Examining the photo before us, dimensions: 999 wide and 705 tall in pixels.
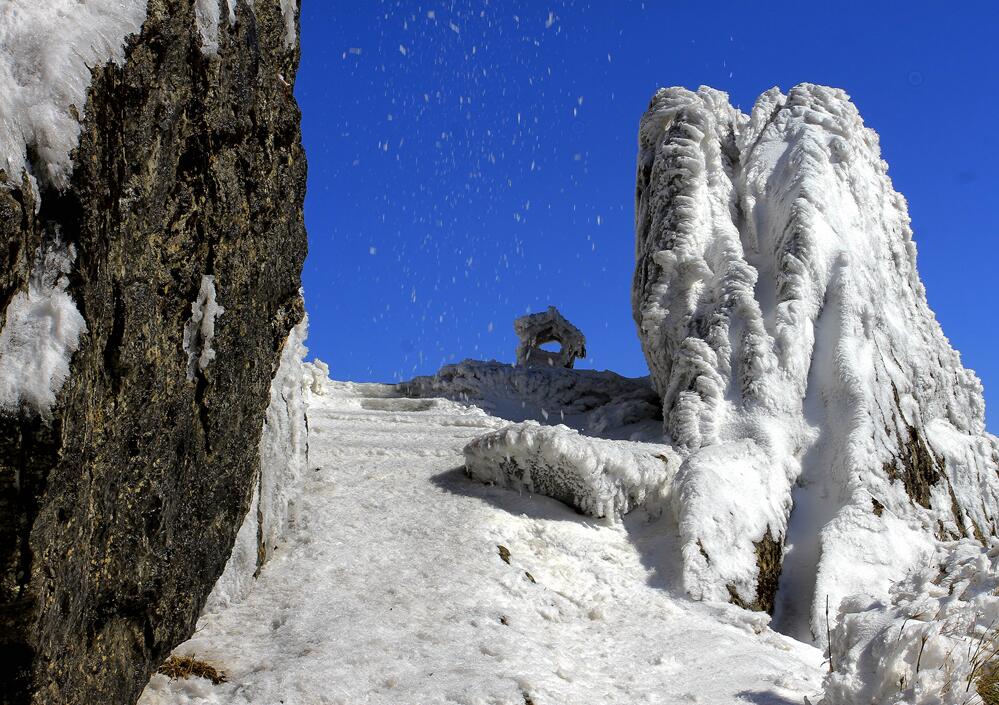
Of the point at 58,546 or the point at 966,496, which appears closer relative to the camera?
the point at 58,546

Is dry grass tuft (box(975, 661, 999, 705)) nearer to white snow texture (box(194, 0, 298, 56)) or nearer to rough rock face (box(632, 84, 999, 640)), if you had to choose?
rough rock face (box(632, 84, 999, 640))

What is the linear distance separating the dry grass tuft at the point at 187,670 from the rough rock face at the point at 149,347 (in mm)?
242

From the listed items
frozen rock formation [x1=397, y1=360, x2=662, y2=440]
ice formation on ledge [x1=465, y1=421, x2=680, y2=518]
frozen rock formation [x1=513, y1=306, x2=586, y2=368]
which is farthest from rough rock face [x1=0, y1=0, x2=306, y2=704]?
frozen rock formation [x1=513, y1=306, x2=586, y2=368]

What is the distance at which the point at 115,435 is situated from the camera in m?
3.47

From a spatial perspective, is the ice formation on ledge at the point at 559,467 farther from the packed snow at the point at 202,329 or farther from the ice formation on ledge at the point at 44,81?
the ice formation on ledge at the point at 44,81

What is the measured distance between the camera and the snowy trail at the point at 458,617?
4691mm

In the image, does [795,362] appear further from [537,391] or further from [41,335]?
[41,335]

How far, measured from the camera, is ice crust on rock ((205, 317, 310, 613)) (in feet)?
17.4

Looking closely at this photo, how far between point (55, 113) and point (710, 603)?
16.3 ft

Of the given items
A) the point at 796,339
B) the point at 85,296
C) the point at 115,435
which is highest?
the point at 796,339

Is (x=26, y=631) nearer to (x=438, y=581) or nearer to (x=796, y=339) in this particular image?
(x=438, y=581)

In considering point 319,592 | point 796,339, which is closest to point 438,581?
point 319,592

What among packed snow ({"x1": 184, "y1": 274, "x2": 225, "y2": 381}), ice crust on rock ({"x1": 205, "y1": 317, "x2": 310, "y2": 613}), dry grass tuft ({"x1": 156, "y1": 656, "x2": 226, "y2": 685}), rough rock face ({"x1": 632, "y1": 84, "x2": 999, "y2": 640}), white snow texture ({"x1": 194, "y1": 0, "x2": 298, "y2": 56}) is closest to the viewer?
white snow texture ({"x1": 194, "y1": 0, "x2": 298, "y2": 56})

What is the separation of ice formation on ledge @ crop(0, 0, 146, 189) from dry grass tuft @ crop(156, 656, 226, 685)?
7.98 feet
